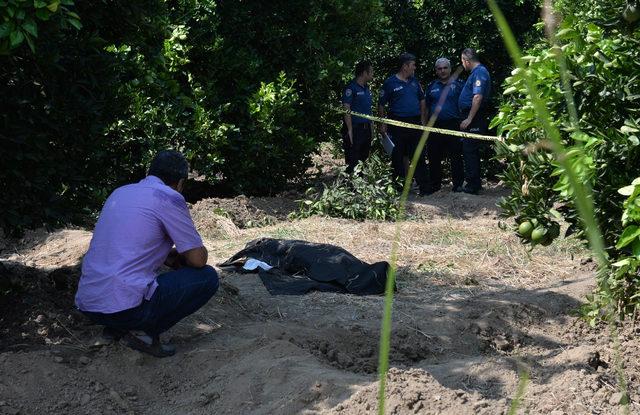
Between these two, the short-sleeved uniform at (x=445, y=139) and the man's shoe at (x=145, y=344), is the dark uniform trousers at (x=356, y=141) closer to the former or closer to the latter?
the short-sleeved uniform at (x=445, y=139)

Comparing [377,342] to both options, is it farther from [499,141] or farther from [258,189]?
[258,189]

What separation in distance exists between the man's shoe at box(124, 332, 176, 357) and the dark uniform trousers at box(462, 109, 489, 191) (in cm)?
726

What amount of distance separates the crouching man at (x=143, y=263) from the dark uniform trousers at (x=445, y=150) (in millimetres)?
7298

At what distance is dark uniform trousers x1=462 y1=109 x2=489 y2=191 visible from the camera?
12.0 meters

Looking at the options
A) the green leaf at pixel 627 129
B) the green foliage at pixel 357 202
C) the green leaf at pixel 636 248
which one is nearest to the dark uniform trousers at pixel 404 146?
the green foliage at pixel 357 202

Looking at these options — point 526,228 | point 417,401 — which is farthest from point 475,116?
point 417,401

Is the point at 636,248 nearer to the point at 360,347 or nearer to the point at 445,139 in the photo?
the point at 360,347

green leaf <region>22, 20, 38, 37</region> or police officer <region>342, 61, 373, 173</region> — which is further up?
green leaf <region>22, 20, 38, 37</region>

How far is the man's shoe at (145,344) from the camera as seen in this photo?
5480 millimetres

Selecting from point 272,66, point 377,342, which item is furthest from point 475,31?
point 377,342

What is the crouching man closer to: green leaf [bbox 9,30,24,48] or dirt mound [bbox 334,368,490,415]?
green leaf [bbox 9,30,24,48]

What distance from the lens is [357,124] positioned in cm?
1217

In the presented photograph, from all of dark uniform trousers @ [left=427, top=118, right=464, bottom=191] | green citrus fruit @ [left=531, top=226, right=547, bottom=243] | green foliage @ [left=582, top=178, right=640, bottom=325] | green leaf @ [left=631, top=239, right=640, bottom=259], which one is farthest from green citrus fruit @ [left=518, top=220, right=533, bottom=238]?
dark uniform trousers @ [left=427, top=118, right=464, bottom=191]

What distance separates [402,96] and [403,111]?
0.21 m
